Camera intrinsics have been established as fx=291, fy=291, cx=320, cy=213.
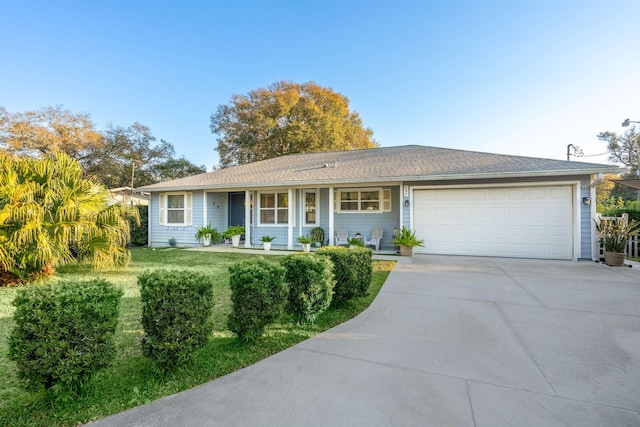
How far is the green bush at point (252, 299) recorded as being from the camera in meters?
2.96

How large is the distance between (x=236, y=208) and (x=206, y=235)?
2307 millimetres

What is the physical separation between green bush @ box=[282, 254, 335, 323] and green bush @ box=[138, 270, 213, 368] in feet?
4.30

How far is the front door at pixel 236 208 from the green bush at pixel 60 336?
1197cm

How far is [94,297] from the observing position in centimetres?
219

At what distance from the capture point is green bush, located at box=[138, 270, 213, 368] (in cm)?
241

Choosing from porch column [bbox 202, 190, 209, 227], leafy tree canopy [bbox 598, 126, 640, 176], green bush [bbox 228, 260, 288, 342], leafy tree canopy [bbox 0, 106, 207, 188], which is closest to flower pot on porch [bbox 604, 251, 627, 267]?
green bush [bbox 228, 260, 288, 342]

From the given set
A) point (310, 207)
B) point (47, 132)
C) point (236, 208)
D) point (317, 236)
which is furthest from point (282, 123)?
point (47, 132)

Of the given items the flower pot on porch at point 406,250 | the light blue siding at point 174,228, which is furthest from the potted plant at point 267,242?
the flower pot on porch at point 406,250

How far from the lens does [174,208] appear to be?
1328cm

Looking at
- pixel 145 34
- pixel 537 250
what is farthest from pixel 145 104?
pixel 537 250

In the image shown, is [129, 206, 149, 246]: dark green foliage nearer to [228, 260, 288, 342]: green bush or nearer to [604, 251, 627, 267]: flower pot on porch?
[228, 260, 288, 342]: green bush

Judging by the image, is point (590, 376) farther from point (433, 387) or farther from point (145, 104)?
point (145, 104)

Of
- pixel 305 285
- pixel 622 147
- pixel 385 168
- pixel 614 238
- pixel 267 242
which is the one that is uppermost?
pixel 622 147

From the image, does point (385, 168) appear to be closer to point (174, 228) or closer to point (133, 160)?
point (174, 228)
